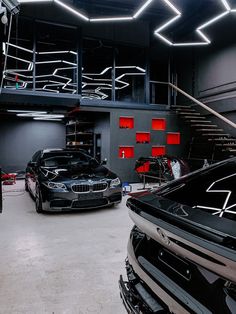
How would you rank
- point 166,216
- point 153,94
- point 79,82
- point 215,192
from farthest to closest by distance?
point 153,94 → point 79,82 → point 215,192 → point 166,216

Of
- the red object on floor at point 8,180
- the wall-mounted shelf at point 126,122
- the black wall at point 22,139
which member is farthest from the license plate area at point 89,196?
the black wall at point 22,139

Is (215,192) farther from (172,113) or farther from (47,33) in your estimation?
(47,33)

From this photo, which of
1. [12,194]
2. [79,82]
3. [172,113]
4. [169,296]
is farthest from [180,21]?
[169,296]

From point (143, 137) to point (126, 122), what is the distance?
848 millimetres

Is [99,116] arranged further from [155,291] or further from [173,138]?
[155,291]

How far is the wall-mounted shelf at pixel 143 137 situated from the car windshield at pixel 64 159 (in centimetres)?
367

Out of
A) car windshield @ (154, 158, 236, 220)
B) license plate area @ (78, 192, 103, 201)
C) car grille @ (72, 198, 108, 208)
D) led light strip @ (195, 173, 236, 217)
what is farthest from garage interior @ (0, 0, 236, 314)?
led light strip @ (195, 173, 236, 217)

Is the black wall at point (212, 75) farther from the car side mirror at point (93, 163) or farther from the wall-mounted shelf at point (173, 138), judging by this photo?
the car side mirror at point (93, 163)

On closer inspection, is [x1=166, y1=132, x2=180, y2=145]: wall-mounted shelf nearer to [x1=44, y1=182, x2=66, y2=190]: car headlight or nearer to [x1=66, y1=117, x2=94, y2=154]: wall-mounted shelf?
[x1=66, y1=117, x2=94, y2=154]: wall-mounted shelf

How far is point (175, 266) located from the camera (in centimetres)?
117

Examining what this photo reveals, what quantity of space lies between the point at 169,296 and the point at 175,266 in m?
0.13

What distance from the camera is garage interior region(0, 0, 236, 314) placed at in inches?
108

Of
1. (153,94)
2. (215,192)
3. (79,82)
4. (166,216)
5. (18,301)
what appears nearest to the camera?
(166,216)

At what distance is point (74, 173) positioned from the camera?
5.33 m
